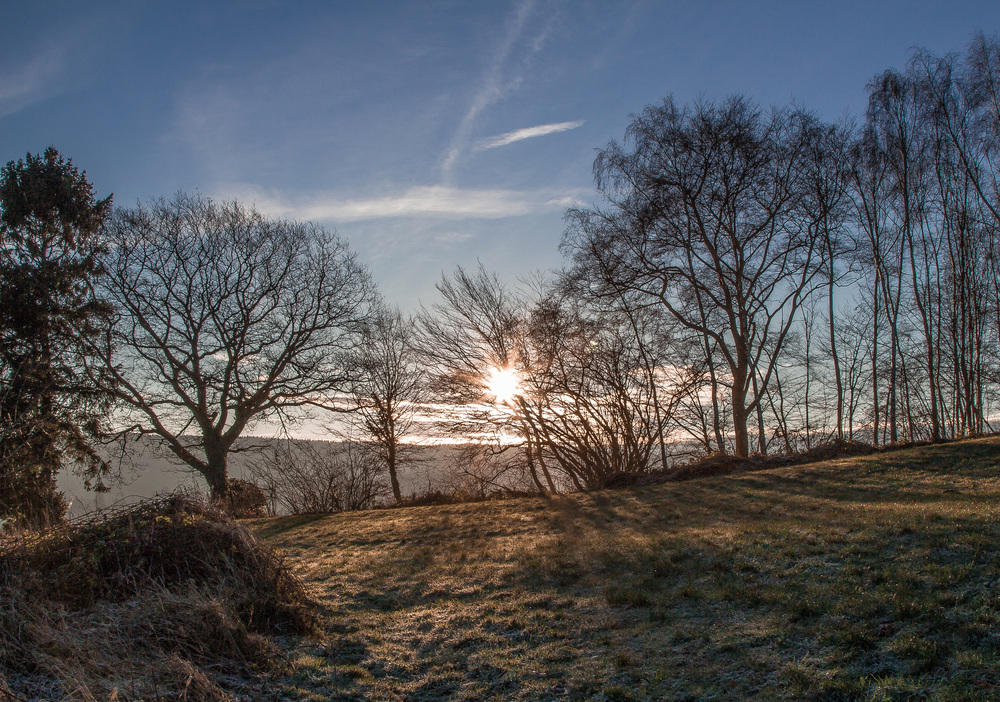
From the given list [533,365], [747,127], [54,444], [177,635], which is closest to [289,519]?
[54,444]

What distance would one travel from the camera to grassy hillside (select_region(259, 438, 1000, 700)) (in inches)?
150

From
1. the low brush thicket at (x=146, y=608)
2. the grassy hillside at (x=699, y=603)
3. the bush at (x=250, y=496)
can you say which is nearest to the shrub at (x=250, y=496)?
the bush at (x=250, y=496)

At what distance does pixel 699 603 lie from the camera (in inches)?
214

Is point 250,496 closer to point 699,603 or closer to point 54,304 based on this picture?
point 54,304

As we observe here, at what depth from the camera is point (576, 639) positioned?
16.9 feet

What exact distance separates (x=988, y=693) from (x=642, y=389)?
15.4m

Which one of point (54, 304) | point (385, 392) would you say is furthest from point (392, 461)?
point (54, 304)

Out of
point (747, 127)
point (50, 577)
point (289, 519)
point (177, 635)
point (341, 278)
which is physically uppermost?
point (747, 127)

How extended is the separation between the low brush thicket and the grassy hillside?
2.09 feet

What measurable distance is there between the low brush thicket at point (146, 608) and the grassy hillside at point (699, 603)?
2.09 ft

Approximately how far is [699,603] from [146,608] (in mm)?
Result: 5284

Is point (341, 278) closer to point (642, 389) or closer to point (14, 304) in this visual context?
point (14, 304)

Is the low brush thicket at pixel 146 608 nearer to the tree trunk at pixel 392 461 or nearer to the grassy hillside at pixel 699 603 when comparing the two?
the grassy hillside at pixel 699 603

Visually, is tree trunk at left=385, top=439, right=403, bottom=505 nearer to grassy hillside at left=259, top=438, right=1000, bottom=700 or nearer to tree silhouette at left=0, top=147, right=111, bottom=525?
tree silhouette at left=0, top=147, right=111, bottom=525
